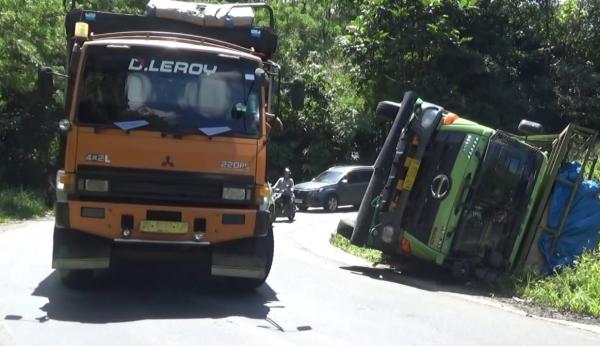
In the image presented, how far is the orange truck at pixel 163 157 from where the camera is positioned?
9008 millimetres

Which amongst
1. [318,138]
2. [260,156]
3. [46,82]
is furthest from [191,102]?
[318,138]

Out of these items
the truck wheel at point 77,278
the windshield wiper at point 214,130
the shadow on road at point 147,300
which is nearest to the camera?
the shadow on road at point 147,300

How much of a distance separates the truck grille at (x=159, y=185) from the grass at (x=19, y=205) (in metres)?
14.6

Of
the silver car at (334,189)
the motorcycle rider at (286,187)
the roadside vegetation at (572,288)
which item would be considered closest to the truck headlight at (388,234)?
the roadside vegetation at (572,288)

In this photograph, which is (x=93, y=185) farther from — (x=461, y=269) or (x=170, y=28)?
(x=461, y=269)

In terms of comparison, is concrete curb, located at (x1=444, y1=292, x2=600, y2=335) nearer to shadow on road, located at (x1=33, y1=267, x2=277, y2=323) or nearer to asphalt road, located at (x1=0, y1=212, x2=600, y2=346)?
asphalt road, located at (x1=0, y1=212, x2=600, y2=346)

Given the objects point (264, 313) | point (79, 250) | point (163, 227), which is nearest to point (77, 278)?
point (79, 250)

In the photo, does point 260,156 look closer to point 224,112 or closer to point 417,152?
point 224,112

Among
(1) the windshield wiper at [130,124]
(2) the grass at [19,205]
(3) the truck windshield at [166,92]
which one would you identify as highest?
(3) the truck windshield at [166,92]

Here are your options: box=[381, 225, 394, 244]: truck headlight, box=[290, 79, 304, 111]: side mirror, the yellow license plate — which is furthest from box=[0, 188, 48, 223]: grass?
box=[290, 79, 304, 111]: side mirror

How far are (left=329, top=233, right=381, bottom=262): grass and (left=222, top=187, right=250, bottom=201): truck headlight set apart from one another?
6.47m

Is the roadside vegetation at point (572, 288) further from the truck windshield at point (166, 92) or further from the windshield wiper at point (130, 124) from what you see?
the windshield wiper at point (130, 124)

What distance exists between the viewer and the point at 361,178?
29.7m

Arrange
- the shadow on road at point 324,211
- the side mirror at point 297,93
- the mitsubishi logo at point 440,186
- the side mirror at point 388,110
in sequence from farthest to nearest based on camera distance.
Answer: the shadow on road at point 324,211, the side mirror at point 388,110, the mitsubishi logo at point 440,186, the side mirror at point 297,93
